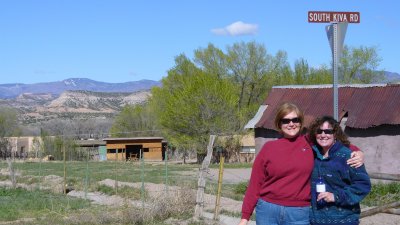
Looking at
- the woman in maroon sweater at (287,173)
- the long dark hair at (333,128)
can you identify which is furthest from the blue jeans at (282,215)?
the long dark hair at (333,128)

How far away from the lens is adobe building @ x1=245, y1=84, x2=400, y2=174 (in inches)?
934

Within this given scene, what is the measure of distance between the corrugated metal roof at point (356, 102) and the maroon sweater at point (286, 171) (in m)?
19.4

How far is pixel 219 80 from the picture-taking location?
153 ft

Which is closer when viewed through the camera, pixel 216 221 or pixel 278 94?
pixel 216 221

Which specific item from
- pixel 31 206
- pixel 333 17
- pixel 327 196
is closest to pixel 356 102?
pixel 31 206

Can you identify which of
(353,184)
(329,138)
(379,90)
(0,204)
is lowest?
(0,204)

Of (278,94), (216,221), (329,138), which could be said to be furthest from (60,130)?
(329,138)

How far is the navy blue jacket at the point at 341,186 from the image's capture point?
467 cm

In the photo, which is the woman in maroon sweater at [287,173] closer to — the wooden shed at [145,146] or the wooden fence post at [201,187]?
the wooden fence post at [201,187]

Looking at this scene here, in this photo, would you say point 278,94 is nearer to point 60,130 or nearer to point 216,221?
point 216,221

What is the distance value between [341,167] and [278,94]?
76.8 ft

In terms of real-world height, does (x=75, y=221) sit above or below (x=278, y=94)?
below

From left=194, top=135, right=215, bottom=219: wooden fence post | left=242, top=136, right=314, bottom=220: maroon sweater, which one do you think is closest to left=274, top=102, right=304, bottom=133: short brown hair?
left=242, top=136, right=314, bottom=220: maroon sweater

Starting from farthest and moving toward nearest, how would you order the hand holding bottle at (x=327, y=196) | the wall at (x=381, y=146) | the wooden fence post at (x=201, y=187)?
the wall at (x=381, y=146) → the wooden fence post at (x=201, y=187) → the hand holding bottle at (x=327, y=196)
